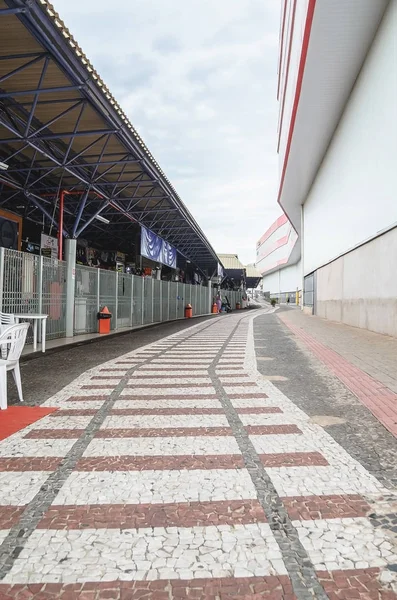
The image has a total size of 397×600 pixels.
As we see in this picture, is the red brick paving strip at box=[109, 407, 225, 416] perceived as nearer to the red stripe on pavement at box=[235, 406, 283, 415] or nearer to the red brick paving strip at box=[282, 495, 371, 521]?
the red stripe on pavement at box=[235, 406, 283, 415]

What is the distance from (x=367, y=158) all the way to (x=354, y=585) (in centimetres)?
1472

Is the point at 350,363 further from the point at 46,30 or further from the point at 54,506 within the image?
the point at 46,30

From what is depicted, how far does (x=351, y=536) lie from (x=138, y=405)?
3215mm

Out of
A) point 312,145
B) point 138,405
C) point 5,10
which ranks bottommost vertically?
point 138,405

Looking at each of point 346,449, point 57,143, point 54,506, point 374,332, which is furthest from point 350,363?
point 57,143

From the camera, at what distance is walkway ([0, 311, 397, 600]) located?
193 centimetres

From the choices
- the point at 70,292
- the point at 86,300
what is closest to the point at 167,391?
the point at 70,292

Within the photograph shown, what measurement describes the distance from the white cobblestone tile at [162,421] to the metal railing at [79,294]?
641 centimetres

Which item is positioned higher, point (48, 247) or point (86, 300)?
point (48, 247)

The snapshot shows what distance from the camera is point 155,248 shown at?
71.9ft

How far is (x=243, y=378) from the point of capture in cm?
684

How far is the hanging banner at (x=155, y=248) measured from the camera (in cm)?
1986

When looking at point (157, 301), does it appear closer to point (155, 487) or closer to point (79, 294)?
point (79, 294)

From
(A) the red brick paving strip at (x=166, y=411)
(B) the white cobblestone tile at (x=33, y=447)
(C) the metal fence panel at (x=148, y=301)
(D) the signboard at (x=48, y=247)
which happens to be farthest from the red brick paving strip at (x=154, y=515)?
(C) the metal fence panel at (x=148, y=301)
